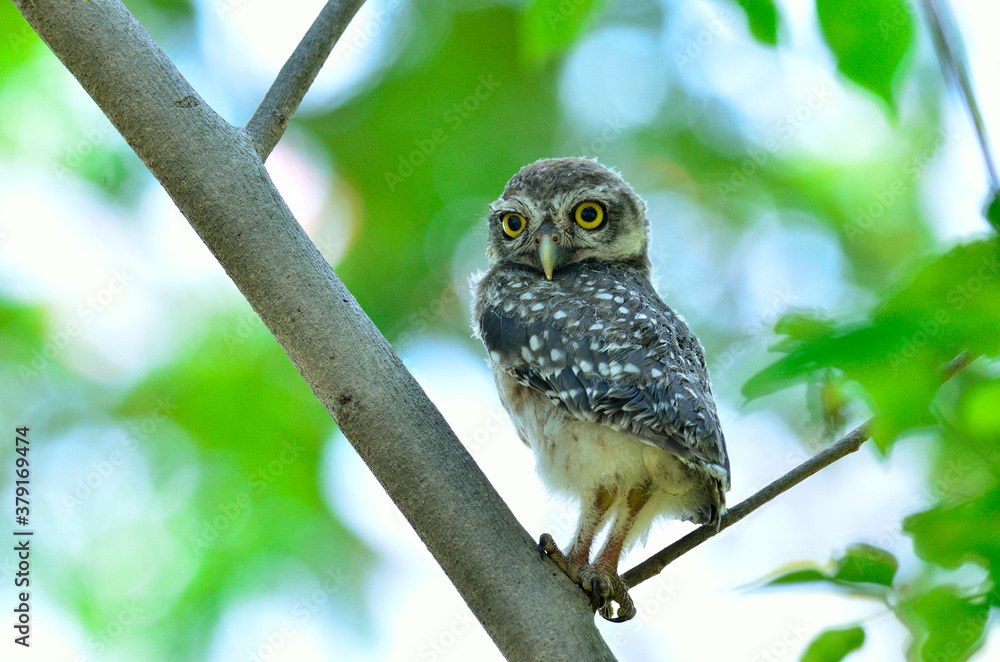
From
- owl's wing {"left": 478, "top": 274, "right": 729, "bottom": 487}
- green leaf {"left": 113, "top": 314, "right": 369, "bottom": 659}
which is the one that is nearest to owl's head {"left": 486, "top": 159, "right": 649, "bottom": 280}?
owl's wing {"left": 478, "top": 274, "right": 729, "bottom": 487}

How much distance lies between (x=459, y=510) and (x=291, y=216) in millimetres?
759

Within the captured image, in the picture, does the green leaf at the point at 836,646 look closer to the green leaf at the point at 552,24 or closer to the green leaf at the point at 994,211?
the green leaf at the point at 994,211

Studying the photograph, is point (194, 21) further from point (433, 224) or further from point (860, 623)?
point (860, 623)

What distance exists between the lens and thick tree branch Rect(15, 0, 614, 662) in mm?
1721

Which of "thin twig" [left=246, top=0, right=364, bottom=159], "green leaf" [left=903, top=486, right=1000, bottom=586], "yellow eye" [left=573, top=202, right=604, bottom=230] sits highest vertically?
"thin twig" [left=246, top=0, right=364, bottom=159]

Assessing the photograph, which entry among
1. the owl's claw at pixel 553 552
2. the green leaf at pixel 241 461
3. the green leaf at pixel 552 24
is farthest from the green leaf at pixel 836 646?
the green leaf at pixel 241 461

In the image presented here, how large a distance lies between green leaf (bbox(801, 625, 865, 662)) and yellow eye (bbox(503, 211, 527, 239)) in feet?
6.21

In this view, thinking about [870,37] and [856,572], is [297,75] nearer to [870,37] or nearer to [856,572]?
[870,37]

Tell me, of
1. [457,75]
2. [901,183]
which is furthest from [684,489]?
[457,75]

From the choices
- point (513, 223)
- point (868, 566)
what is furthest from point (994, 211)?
point (513, 223)

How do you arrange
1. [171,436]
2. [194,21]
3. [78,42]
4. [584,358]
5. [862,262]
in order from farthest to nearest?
[194,21] → [171,436] → [862,262] → [584,358] → [78,42]

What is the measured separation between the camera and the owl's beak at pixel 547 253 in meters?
2.65

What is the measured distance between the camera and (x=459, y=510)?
1749 millimetres

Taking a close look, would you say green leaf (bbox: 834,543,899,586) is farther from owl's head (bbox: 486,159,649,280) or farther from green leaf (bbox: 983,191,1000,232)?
owl's head (bbox: 486,159,649,280)
